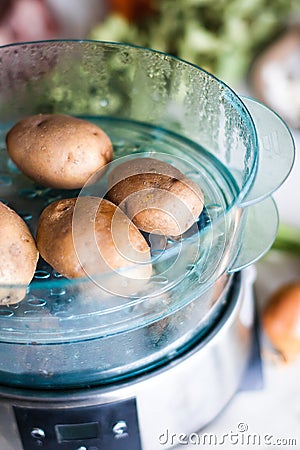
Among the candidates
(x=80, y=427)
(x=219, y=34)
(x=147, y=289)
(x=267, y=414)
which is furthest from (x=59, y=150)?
(x=219, y=34)

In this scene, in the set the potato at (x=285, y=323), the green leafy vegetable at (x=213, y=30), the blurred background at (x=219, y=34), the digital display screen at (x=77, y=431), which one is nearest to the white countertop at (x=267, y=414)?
the potato at (x=285, y=323)

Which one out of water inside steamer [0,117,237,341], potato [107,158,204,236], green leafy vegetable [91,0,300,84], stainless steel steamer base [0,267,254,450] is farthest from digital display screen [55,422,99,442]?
green leafy vegetable [91,0,300,84]

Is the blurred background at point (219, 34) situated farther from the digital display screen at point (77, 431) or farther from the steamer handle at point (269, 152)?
the digital display screen at point (77, 431)

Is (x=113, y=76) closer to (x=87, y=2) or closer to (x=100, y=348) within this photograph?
(x=100, y=348)

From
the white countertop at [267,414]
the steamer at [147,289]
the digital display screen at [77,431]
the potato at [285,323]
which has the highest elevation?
the steamer at [147,289]

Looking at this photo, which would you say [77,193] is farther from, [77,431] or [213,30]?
[213,30]

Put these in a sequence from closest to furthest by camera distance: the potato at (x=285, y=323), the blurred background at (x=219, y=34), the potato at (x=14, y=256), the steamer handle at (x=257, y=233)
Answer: the potato at (x=14, y=256) < the steamer handle at (x=257, y=233) < the potato at (x=285, y=323) < the blurred background at (x=219, y=34)
